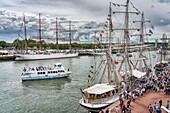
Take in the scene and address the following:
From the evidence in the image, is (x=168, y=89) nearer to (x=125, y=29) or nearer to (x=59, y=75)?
(x=125, y=29)

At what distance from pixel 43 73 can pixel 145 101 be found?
115ft

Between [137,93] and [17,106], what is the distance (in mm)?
20579

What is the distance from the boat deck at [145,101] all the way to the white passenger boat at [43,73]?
1209 inches

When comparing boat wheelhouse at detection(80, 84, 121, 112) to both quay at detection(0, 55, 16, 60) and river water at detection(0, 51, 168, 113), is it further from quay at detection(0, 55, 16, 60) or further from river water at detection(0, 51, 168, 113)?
quay at detection(0, 55, 16, 60)

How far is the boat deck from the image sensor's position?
2722 cm

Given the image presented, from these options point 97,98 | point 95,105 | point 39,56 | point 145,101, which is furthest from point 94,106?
point 39,56

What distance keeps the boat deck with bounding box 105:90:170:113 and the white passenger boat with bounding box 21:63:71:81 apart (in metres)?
30.7

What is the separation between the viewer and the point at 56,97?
135 feet

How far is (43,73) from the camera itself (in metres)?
58.3

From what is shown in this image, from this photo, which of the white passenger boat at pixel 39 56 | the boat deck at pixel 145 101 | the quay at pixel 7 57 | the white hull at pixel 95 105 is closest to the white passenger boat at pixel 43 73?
the white hull at pixel 95 105

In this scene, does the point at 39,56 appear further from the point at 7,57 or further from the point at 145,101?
the point at 145,101

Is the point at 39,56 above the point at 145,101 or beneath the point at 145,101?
above

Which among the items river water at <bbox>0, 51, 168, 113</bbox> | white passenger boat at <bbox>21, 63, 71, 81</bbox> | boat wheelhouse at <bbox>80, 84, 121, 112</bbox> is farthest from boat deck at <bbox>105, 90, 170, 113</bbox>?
white passenger boat at <bbox>21, 63, 71, 81</bbox>

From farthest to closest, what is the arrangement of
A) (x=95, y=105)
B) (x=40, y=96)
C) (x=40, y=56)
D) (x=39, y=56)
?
(x=40, y=56), (x=39, y=56), (x=40, y=96), (x=95, y=105)
